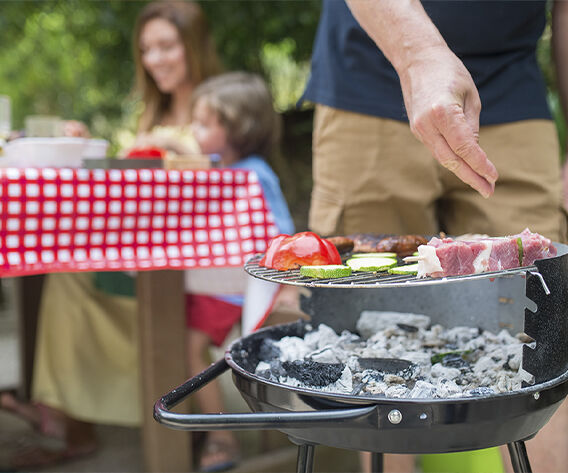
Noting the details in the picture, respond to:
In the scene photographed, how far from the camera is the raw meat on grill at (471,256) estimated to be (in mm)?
1104

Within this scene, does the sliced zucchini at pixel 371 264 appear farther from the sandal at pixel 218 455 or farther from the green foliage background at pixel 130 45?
the green foliage background at pixel 130 45

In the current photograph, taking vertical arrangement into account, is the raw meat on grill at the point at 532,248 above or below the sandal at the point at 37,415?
above

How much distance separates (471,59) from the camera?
5.68 ft

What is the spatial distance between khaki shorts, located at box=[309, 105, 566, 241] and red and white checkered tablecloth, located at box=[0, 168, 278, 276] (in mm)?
404

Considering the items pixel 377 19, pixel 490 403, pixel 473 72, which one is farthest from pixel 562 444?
pixel 377 19

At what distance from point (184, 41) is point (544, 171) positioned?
87.0 inches

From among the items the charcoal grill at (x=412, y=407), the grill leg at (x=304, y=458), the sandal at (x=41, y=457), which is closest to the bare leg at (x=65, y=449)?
the sandal at (x=41, y=457)

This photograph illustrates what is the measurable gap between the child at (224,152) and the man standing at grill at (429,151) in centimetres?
64

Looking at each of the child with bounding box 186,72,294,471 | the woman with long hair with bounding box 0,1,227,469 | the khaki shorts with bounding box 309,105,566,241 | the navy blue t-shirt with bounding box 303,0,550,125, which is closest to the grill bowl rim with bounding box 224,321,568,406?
the khaki shorts with bounding box 309,105,566,241

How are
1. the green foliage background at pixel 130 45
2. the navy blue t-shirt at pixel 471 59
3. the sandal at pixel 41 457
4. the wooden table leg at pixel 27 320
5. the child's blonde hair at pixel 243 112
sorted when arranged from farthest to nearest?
1. the green foliage background at pixel 130 45
2. the wooden table leg at pixel 27 320
3. the child's blonde hair at pixel 243 112
4. the sandal at pixel 41 457
5. the navy blue t-shirt at pixel 471 59

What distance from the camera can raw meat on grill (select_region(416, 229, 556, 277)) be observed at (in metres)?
1.10

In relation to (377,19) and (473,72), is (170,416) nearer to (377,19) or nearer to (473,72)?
(377,19)

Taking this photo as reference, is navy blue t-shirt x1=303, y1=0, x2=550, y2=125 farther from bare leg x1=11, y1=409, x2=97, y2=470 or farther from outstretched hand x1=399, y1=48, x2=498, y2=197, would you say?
bare leg x1=11, y1=409, x2=97, y2=470

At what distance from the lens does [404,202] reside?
1800 millimetres
